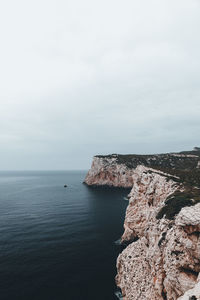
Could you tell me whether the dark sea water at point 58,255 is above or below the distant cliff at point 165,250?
below

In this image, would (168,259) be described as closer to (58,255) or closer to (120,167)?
(58,255)

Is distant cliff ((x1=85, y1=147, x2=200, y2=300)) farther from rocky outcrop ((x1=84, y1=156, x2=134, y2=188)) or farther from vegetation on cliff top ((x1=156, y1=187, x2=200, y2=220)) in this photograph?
rocky outcrop ((x1=84, y1=156, x2=134, y2=188))

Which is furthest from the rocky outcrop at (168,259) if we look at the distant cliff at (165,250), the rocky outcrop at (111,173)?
the rocky outcrop at (111,173)

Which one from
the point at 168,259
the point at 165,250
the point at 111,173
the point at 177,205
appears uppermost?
the point at 177,205

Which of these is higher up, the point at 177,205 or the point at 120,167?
the point at 177,205

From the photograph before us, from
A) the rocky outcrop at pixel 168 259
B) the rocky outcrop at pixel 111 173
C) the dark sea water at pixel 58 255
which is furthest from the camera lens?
the rocky outcrop at pixel 111 173

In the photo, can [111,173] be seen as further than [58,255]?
Yes

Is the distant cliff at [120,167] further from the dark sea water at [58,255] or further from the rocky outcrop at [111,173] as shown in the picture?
the dark sea water at [58,255]

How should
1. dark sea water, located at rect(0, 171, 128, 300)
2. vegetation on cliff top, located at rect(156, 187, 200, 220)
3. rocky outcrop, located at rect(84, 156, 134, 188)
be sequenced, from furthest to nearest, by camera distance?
1. rocky outcrop, located at rect(84, 156, 134, 188)
2. dark sea water, located at rect(0, 171, 128, 300)
3. vegetation on cliff top, located at rect(156, 187, 200, 220)

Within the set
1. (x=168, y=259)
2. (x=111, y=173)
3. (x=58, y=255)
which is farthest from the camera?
(x=111, y=173)

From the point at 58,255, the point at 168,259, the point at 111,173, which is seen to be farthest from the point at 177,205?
the point at 111,173

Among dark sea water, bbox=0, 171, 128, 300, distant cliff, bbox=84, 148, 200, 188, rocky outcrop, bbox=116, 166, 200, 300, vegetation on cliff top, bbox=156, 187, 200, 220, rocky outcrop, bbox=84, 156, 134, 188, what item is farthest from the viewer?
rocky outcrop, bbox=84, 156, 134, 188

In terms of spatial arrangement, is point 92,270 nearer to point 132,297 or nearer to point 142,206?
point 132,297

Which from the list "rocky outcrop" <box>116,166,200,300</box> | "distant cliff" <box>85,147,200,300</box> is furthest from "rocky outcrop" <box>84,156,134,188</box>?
"rocky outcrop" <box>116,166,200,300</box>
